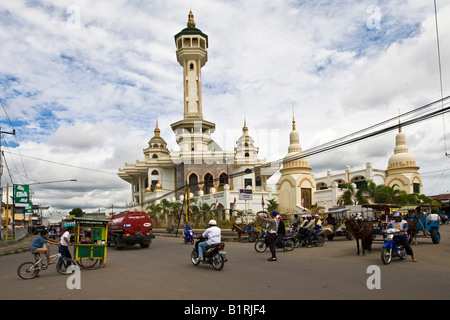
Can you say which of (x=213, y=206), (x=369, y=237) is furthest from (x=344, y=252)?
(x=213, y=206)

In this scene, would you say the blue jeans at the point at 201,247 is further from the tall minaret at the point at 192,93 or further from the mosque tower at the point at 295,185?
the tall minaret at the point at 192,93

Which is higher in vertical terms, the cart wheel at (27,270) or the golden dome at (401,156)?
the golden dome at (401,156)

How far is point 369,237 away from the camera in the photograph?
12711 millimetres

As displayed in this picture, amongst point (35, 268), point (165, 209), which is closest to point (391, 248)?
point (35, 268)

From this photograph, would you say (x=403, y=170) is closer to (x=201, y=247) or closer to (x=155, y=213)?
(x=155, y=213)

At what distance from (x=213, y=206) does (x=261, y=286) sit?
31006 mm

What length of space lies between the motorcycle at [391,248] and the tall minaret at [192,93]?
138 feet

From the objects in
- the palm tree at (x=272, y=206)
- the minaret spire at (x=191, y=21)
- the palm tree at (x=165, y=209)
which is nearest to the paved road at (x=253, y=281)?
the palm tree at (x=272, y=206)

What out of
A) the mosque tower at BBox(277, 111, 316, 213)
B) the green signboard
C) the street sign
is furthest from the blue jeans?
the mosque tower at BBox(277, 111, 316, 213)

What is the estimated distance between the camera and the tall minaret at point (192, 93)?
52.2m

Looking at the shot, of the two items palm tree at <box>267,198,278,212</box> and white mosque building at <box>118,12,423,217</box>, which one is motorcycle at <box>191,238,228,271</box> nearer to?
white mosque building at <box>118,12,423,217</box>
